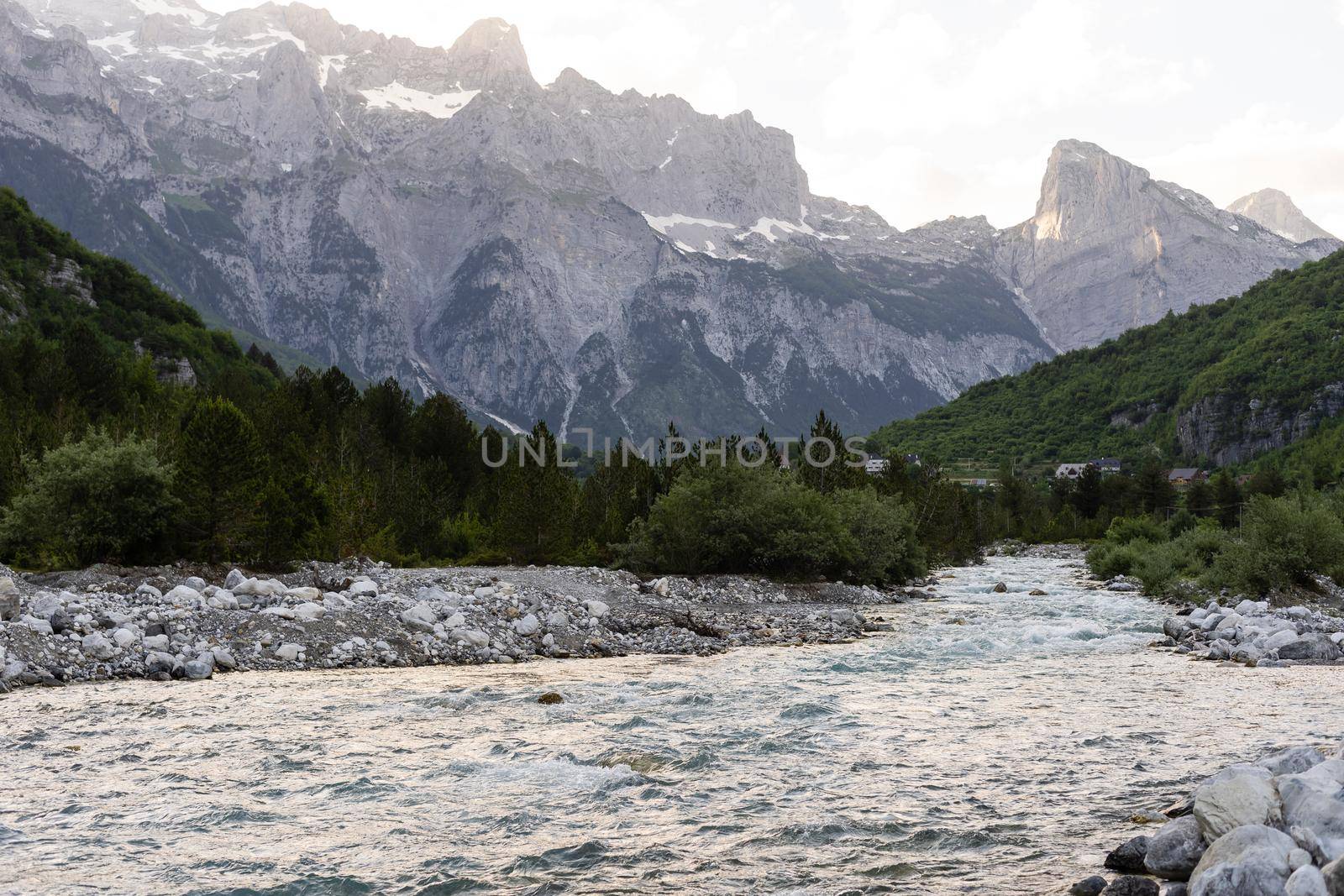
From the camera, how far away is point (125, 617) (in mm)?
25062

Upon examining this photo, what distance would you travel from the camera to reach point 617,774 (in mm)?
15047

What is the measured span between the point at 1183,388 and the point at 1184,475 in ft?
85.4

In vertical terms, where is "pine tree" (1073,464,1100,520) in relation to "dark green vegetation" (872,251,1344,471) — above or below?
below

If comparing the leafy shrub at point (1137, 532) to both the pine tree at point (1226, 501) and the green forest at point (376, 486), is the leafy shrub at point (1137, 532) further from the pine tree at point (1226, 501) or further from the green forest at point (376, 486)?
the pine tree at point (1226, 501)

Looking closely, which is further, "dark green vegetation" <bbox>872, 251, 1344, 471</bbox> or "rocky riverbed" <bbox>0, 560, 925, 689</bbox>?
"dark green vegetation" <bbox>872, 251, 1344, 471</bbox>

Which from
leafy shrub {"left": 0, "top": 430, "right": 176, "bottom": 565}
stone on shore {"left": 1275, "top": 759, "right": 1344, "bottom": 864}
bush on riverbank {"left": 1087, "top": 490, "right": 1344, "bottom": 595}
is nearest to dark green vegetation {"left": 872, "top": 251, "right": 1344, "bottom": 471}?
bush on riverbank {"left": 1087, "top": 490, "right": 1344, "bottom": 595}

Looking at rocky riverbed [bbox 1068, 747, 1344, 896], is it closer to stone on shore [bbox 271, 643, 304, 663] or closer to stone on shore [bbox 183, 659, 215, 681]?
stone on shore [bbox 183, 659, 215, 681]

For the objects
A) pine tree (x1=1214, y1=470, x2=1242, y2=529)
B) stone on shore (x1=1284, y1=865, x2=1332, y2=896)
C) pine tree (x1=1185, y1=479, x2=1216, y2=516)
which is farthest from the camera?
pine tree (x1=1185, y1=479, x2=1216, y2=516)

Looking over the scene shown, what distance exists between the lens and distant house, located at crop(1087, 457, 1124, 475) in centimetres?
14300

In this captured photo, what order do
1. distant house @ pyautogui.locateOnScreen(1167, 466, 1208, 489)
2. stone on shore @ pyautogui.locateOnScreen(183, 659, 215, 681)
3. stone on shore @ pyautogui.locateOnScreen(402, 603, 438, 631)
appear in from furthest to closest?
distant house @ pyautogui.locateOnScreen(1167, 466, 1208, 489)
stone on shore @ pyautogui.locateOnScreen(402, 603, 438, 631)
stone on shore @ pyautogui.locateOnScreen(183, 659, 215, 681)

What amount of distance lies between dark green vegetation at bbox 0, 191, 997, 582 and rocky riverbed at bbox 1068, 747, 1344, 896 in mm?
31733

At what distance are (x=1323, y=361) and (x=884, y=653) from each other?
131508 mm

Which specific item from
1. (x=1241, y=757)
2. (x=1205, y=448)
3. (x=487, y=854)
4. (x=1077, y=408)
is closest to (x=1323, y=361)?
(x=1205, y=448)

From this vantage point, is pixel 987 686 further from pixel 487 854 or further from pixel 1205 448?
pixel 1205 448
